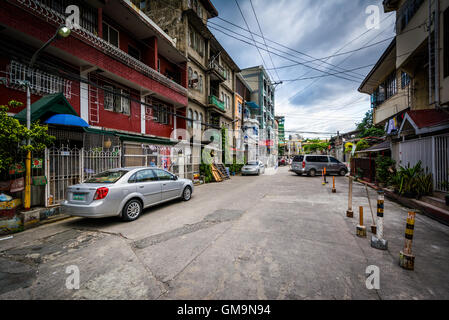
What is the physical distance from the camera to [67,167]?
21.4 ft

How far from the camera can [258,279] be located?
8.68ft

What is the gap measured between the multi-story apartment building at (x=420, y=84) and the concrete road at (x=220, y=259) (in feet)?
11.5

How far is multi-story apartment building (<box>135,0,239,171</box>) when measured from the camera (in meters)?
14.8

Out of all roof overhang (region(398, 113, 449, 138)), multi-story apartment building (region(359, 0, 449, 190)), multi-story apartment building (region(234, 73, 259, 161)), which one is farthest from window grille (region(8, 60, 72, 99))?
multi-story apartment building (region(234, 73, 259, 161))

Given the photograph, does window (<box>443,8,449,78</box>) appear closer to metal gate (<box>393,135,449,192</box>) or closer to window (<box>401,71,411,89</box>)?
metal gate (<box>393,135,449,192</box>)

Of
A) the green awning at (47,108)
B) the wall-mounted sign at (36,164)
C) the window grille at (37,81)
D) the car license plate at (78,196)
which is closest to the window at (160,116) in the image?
the window grille at (37,81)

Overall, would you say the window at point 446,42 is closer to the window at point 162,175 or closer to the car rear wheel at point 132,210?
the window at point 162,175

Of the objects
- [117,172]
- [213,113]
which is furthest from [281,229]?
[213,113]

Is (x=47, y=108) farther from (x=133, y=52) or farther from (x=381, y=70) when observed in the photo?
(x=381, y=70)

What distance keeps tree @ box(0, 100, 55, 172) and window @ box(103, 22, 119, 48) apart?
286 inches

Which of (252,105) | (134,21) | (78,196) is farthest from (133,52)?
(252,105)

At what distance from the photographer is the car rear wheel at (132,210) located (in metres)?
5.23
